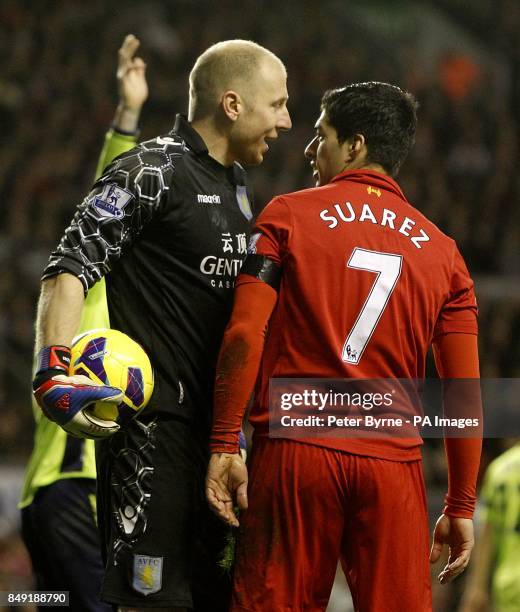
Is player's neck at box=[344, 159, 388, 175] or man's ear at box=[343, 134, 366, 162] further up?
man's ear at box=[343, 134, 366, 162]

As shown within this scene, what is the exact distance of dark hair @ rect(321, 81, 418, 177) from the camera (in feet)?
12.8

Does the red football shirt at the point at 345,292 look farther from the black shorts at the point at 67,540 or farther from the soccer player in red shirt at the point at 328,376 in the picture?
the black shorts at the point at 67,540

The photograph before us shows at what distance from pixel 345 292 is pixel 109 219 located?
2.71 feet

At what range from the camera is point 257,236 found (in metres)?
3.70

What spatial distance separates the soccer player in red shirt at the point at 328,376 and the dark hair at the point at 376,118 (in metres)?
0.13

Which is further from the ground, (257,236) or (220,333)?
(257,236)

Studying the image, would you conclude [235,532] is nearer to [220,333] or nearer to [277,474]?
[277,474]

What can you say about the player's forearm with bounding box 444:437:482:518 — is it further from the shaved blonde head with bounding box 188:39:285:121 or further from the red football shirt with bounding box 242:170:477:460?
the shaved blonde head with bounding box 188:39:285:121

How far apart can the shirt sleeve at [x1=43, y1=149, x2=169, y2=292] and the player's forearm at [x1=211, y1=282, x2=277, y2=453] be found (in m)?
0.48

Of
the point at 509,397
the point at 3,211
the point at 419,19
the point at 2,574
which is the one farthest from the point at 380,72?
the point at 2,574

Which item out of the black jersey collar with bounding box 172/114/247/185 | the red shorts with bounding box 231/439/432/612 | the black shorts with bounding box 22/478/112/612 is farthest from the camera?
the black shorts with bounding box 22/478/112/612

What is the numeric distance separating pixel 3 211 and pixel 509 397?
256 inches

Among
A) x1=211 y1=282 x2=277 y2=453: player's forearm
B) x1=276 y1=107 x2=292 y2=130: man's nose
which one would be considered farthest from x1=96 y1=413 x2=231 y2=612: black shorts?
x1=276 y1=107 x2=292 y2=130: man's nose

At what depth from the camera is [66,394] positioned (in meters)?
3.37
